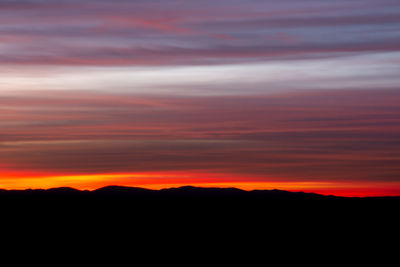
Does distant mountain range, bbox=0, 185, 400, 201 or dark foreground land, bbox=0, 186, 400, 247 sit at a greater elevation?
distant mountain range, bbox=0, 185, 400, 201

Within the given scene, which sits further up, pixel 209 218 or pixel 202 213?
pixel 202 213

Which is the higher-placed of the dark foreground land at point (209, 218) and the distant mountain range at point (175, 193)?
the distant mountain range at point (175, 193)

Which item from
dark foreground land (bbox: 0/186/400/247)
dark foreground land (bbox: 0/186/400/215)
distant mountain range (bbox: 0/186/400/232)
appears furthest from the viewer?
dark foreground land (bbox: 0/186/400/215)

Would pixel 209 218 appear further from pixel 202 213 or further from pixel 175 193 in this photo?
pixel 175 193

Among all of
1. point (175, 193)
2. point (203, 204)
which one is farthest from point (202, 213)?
point (175, 193)

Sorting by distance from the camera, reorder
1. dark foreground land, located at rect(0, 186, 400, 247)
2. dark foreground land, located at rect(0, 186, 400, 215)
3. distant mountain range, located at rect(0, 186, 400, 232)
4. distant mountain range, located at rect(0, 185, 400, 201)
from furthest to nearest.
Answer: distant mountain range, located at rect(0, 185, 400, 201) → dark foreground land, located at rect(0, 186, 400, 215) → distant mountain range, located at rect(0, 186, 400, 232) → dark foreground land, located at rect(0, 186, 400, 247)

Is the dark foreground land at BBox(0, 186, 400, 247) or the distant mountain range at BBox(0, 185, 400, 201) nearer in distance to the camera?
the dark foreground land at BBox(0, 186, 400, 247)

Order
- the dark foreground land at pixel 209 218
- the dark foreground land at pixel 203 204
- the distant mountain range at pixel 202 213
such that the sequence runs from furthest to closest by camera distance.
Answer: the dark foreground land at pixel 203 204 < the distant mountain range at pixel 202 213 < the dark foreground land at pixel 209 218

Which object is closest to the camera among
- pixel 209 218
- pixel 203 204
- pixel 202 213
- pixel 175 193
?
pixel 209 218

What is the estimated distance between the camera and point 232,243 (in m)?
87.2

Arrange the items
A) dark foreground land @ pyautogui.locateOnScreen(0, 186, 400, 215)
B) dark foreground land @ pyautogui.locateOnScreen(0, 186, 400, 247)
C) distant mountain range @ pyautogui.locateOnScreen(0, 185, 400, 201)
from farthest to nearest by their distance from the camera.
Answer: distant mountain range @ pyautogui.locateOnScreen(0, 185, 400, 201) < dark foreground land @ pyautogui.locateOnScreen(0, 186, 400, 215) < dark foreground land @ pyautogui.locateOnScreen(0, 186, 400, 247)

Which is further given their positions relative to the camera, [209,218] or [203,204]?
[203,204]

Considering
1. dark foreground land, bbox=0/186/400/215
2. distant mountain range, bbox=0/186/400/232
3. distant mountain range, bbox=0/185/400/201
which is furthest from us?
distant mountain range, bbox=0/185/400/201

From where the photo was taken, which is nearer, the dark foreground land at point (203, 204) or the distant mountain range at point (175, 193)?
the dark foreground land at point (203, 204)
